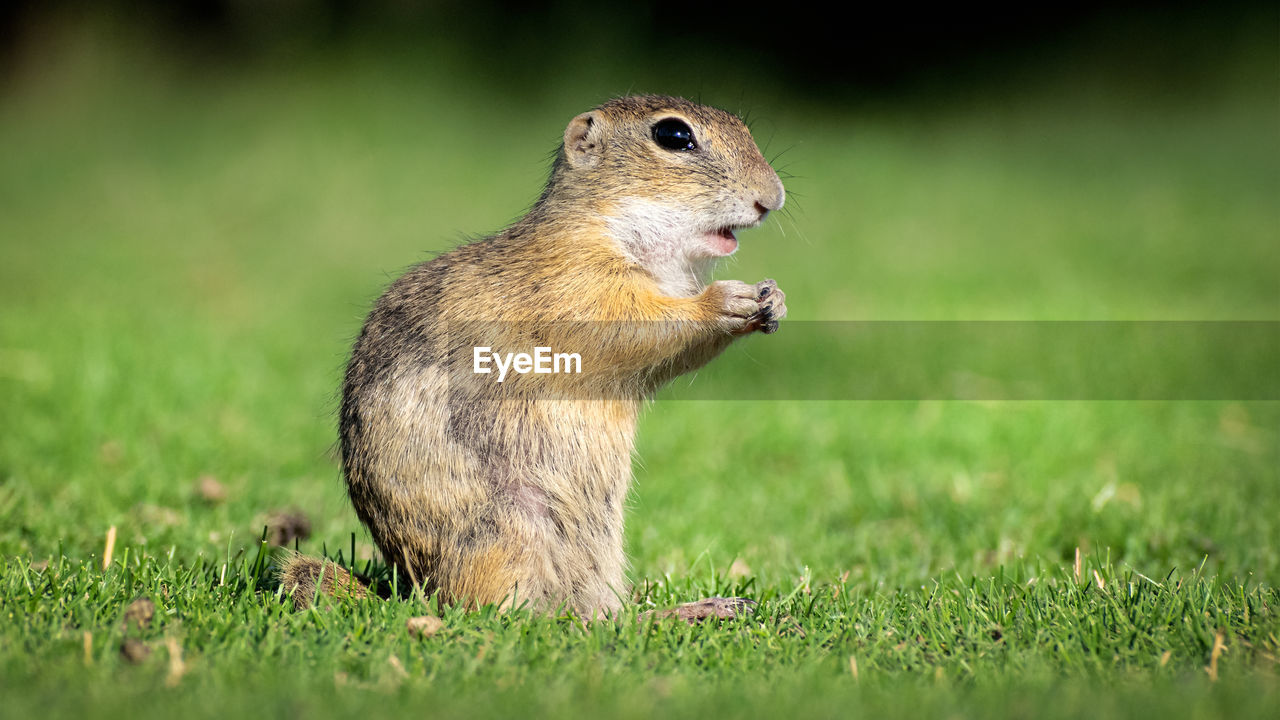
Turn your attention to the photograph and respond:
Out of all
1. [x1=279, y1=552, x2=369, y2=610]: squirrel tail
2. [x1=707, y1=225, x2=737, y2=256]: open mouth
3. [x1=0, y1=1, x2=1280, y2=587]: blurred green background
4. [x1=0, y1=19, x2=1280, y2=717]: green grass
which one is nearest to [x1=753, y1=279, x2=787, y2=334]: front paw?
[x1=707, y1=225, x2=737, y2=256]: open mouth

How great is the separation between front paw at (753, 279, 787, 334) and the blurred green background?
0.57m

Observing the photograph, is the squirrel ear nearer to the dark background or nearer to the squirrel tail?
the squirrel tail

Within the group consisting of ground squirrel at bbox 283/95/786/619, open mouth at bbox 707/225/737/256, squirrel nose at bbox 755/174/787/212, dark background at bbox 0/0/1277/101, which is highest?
dark background at bbox 0/0/1277/101

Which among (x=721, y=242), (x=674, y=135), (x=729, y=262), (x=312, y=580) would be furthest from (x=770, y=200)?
(x=312, y=580)

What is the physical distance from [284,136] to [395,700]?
13.6m

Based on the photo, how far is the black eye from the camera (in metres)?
3.57

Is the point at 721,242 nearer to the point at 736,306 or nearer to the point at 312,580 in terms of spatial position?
the point at 736,306

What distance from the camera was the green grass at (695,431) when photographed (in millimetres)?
2670

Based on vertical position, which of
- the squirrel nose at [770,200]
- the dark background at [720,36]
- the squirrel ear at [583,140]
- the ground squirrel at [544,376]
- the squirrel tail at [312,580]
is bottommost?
the squirrel tail at [312,580]

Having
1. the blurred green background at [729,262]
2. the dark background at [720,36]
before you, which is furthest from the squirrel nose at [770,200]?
the dark background at [720,36]

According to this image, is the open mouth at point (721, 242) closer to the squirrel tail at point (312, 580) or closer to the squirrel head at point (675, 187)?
the squirrel head at point (675, 187)

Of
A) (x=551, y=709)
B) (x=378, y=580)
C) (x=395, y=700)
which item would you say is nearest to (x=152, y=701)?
(x=395, y=700)

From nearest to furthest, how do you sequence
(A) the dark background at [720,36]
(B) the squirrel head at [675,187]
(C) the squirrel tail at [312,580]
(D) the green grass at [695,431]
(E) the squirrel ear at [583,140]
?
(D) the green grass at [695,431] < (C) the squirrel tail at [312,580] < (B) the squirrel head at [675,187] < (E) the squirrel ear at [583,140] < (A) the dark background at [720,36]

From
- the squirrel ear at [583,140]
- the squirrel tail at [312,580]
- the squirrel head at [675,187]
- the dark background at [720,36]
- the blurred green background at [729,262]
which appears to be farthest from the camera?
the dark background at [720,36]
